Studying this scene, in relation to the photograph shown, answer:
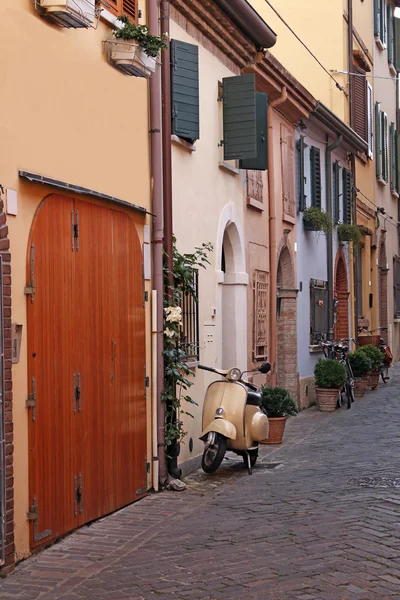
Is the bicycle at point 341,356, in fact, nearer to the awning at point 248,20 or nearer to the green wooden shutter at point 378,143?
the awning at point 248,20

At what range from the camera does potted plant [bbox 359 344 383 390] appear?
20.6 metres

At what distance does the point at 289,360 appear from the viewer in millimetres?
17266

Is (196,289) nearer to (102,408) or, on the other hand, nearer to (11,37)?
(102,408)

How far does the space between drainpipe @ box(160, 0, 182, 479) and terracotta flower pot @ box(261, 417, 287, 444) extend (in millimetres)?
2986

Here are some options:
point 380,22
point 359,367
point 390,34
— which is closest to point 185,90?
point 359,367

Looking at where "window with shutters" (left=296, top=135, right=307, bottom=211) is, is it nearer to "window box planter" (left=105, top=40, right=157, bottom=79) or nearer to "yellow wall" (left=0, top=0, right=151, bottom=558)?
"yellow wall" (left=0, top=0, right=151, bottom=558)

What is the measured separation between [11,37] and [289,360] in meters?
11.2

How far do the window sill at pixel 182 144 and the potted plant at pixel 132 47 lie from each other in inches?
68.8

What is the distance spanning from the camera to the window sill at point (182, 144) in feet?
34.7

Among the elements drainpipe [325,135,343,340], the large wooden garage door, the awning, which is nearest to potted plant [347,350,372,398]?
drainpipe [325,135,343,340]

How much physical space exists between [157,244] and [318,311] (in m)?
10.4

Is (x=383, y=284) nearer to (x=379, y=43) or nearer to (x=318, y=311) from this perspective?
(x=379, y=43)

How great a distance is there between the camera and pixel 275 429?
41.9 ft

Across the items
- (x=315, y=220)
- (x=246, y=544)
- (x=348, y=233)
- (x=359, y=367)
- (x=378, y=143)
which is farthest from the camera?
(x=378, y=143)
